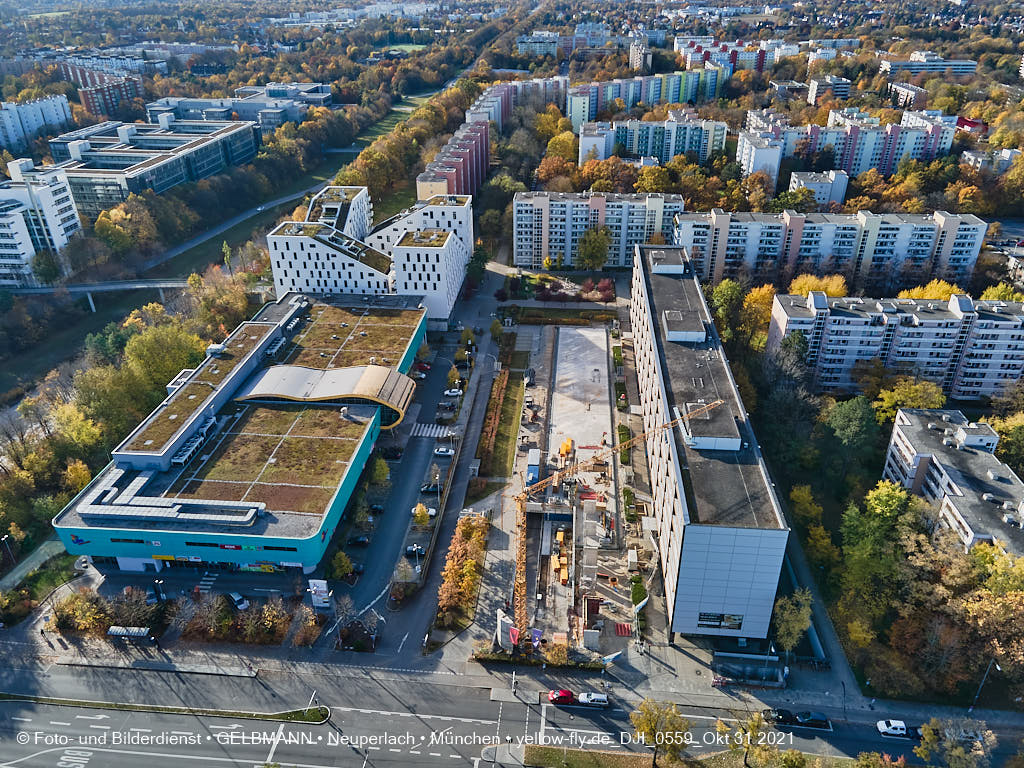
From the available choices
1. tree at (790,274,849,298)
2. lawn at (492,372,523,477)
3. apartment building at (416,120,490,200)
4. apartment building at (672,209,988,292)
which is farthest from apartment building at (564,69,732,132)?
lawn at (492,372,523,477)

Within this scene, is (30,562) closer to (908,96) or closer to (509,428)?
(509,428)

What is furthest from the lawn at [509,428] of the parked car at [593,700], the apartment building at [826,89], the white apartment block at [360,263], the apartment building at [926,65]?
the apartment building at [926,65]

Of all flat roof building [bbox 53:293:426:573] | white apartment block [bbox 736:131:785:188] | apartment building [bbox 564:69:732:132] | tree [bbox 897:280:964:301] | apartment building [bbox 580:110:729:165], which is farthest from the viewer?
apartment building [bbox 564:69:732:132]

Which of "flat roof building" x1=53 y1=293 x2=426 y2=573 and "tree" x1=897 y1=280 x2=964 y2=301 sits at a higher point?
"tree" x1=897 y1=280 x2=964 y2=301

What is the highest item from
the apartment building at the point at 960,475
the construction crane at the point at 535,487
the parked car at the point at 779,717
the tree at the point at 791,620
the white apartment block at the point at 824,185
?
the white apartment block at the point at 824,185

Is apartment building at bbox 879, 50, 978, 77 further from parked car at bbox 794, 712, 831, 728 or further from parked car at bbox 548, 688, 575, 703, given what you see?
parked car at bbox 548, 688, 575, 703

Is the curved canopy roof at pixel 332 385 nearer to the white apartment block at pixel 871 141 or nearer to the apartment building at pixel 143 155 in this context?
the apartment building at pixel 143 155

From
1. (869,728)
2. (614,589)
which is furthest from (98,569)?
(869,728)

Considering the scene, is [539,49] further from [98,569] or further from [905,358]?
[98,569]
